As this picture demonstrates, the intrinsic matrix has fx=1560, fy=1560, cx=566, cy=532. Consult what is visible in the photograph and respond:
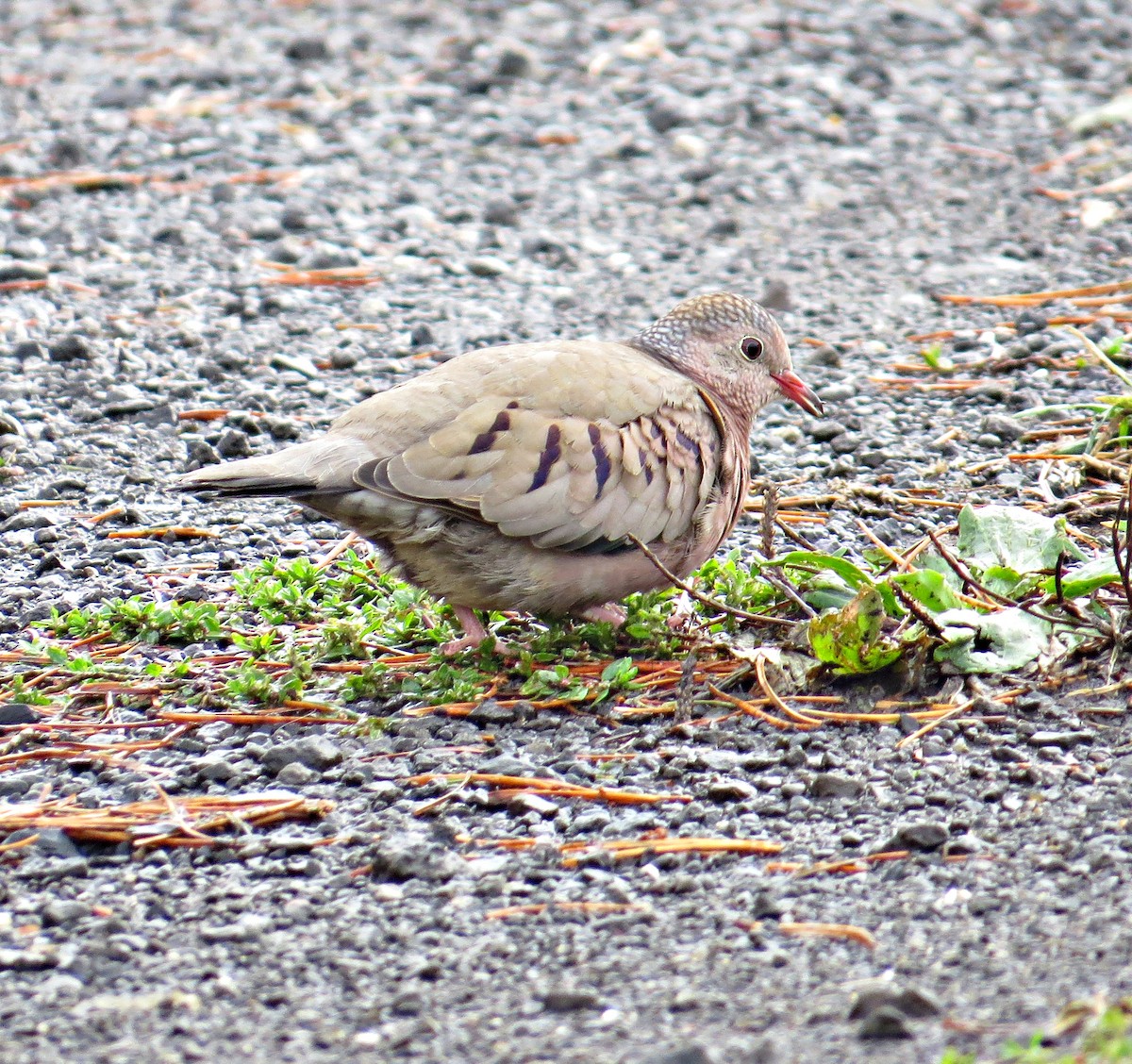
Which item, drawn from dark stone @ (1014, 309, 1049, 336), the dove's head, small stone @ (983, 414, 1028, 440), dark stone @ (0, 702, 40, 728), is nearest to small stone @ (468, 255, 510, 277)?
dark stone @ (1014, 309, 1049, 336)

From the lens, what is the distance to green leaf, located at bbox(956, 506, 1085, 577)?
4230 mm

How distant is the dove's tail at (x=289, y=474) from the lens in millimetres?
3921

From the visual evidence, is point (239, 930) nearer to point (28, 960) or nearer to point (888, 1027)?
point (28, 960)

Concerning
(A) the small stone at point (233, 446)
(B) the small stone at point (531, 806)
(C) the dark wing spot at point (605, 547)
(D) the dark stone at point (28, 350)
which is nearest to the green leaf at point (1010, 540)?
(C) the dark wing spot at point (605, 547)

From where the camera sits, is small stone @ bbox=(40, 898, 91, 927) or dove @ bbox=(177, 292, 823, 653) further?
dove @ bbox=(177, 292, 823, 653)

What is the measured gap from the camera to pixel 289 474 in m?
3.97

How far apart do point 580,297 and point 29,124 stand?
4.17m

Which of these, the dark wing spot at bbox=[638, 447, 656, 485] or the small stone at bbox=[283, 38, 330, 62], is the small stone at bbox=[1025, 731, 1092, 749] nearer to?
the dark wing spot at bbox=[638, 447, 656, 485]

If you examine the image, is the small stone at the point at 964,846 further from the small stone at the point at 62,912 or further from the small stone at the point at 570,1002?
the small stone at the point at 62,912

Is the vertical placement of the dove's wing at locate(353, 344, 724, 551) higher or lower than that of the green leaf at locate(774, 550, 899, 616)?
higher

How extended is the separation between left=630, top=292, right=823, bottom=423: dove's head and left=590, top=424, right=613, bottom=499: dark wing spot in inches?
29.0

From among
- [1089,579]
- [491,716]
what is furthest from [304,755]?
[1089,579]

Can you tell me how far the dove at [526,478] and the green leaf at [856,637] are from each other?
482 millimetres

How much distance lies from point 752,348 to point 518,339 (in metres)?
2.25
